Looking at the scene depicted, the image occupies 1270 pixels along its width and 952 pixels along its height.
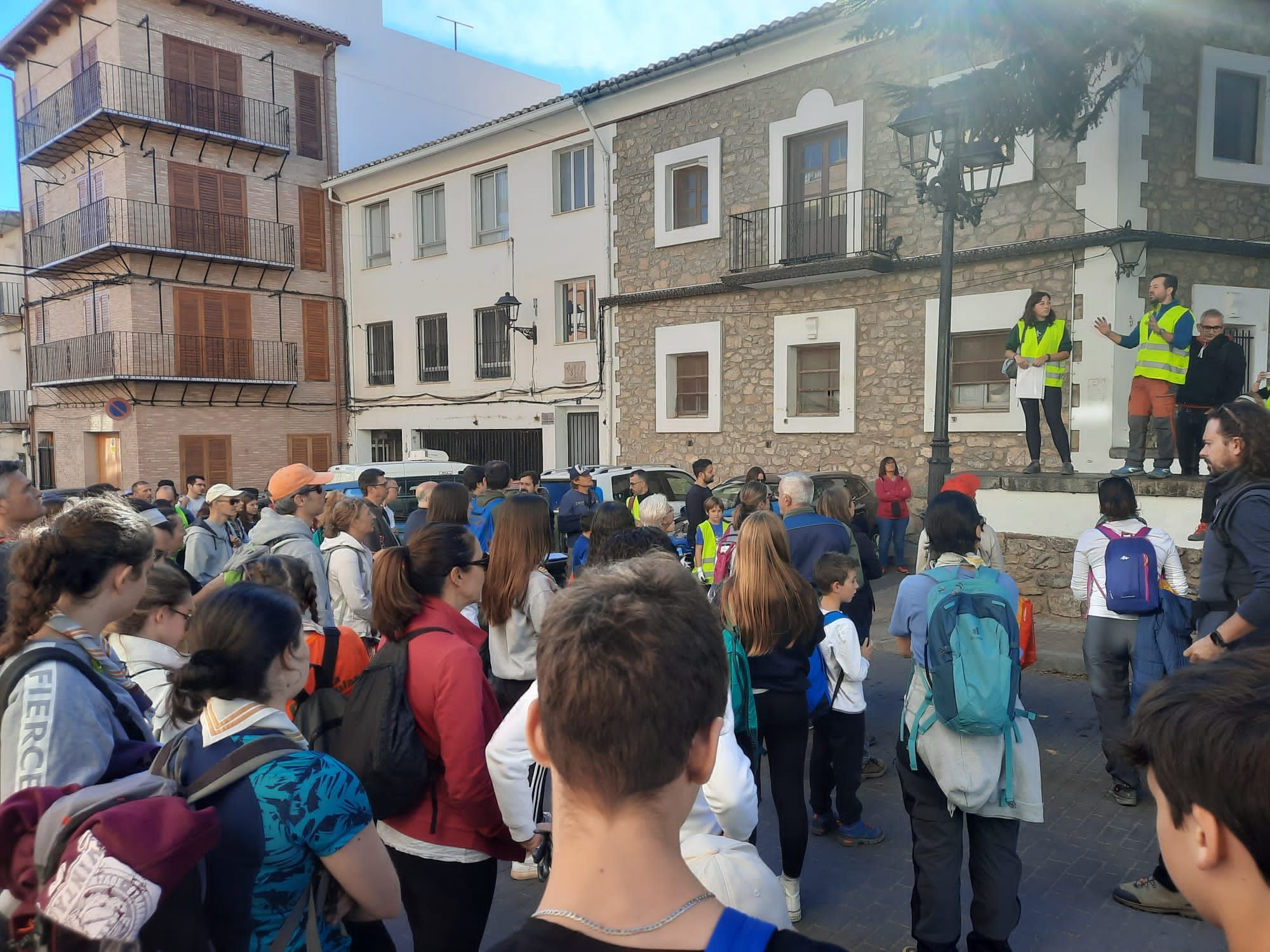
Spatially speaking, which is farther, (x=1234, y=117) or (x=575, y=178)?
(x=575, y=178)

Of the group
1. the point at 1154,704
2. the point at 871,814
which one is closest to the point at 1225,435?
the point at 871,814

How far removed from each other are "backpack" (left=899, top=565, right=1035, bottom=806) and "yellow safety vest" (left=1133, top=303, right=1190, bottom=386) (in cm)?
693

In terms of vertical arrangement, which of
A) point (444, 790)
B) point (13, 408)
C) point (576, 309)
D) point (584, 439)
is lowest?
point (444, 790)

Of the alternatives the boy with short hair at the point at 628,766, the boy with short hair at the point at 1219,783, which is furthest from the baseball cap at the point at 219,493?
the boy with short hair at the point at 1219,783

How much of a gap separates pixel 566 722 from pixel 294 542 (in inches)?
166

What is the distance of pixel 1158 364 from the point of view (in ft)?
28.5

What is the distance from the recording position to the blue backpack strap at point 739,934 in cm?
101

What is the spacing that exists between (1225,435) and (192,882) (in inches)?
166

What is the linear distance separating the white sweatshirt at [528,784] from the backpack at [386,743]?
0.21m

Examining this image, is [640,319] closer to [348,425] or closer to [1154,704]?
[348,425]

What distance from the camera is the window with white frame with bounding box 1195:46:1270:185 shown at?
39.0 feet

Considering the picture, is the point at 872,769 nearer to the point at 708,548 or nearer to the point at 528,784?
the point at 708,548

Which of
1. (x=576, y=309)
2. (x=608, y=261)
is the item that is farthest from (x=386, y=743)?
(x=576, y=309)

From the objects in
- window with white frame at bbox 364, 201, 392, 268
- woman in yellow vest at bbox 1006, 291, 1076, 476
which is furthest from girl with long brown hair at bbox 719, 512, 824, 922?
window with white frame at bbox 364, 201, 392, 268
